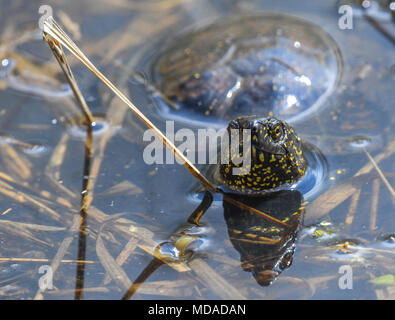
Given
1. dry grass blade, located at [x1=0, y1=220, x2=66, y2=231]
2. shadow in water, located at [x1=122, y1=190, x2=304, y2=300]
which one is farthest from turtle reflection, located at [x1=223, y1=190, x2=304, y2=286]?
dry grass blade, located at [x1=0, y1=220, x2=66, y2=231]

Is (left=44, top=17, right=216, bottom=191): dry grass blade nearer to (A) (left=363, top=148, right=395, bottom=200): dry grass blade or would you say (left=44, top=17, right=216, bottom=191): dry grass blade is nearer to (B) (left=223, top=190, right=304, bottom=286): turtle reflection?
(B) (left=223, top=190, right=304, bottom=286): turtle reflection

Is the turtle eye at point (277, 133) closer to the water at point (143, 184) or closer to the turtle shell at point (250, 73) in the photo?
the water at point (143, 184)

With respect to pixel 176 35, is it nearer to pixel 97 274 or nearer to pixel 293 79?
pixel 293 79

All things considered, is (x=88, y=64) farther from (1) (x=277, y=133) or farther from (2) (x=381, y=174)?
(2) (x=381, y=174)

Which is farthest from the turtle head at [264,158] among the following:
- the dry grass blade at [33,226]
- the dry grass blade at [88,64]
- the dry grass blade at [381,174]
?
the dry grass blade at [33,226]

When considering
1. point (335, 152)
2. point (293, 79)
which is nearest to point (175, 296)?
point (335, 152)
